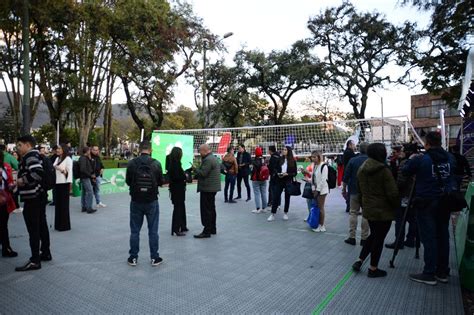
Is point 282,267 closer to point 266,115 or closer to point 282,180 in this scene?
point 282,180

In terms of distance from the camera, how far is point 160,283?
4035mm

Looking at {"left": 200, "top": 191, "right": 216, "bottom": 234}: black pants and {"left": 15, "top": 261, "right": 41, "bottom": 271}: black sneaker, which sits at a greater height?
{"left": 200, "top": 191, "right": 216, "bottom": 234}: black pants

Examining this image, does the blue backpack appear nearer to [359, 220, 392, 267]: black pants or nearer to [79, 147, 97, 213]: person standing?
[359, 220, 392, 267]: black pants

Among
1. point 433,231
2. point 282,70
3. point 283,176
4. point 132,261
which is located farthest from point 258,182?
point 282,70

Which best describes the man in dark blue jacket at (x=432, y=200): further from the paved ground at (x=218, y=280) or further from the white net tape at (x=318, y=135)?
the white net tape at (x=318, y=135)

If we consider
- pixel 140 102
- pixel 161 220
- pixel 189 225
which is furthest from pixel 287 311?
pixel 140 102

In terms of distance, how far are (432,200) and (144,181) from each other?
3683 mm

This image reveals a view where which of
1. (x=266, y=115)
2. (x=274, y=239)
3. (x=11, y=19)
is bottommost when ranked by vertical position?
(x=274, y=239)

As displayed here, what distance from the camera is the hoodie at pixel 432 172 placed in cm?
400

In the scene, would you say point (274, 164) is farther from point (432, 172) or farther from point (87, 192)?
point (87, 192)

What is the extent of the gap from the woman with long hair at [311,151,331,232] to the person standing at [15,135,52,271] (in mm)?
4733

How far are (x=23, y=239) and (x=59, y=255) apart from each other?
1.43 m

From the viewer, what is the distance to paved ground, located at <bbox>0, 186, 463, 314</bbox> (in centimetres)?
346

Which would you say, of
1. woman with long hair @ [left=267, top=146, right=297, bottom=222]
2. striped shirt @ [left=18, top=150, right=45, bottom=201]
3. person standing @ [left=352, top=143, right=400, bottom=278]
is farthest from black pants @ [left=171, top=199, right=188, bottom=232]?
person standing @ [left=352, top=143, right=400, bottom=278]
